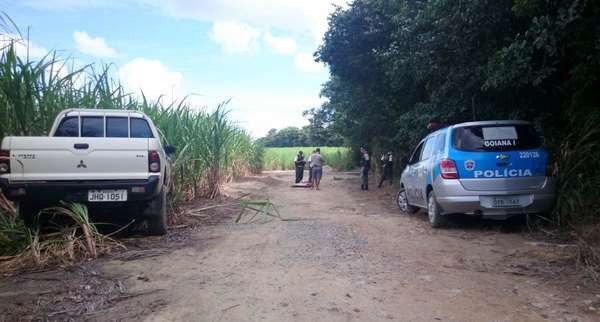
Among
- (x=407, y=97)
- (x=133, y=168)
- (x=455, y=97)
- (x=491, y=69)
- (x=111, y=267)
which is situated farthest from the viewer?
(x=407, y=97)

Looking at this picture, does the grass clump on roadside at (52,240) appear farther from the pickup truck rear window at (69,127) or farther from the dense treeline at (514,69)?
the dense treeline at (514,69)

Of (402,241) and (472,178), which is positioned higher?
(472,178)

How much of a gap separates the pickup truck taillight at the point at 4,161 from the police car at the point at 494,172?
594 centimetres

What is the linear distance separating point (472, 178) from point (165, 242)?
→ 15.0ft

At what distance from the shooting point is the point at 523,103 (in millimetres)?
9078

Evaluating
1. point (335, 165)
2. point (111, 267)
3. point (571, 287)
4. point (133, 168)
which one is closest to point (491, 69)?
point (571, 287)

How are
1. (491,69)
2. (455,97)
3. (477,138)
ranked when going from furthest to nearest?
(455,97) < (491,69) < (477,138)

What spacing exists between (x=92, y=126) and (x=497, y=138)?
6.10 meters

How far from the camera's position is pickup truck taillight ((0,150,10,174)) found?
5684 mm

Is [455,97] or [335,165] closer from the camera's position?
[455,97]

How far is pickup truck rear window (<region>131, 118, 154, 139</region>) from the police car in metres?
4.63

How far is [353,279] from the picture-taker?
471cm

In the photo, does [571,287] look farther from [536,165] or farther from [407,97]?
[407,97]

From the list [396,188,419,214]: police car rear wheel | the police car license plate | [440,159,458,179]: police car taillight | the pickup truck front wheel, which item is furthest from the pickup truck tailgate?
[396,188,419,214]: police car rear wheel
